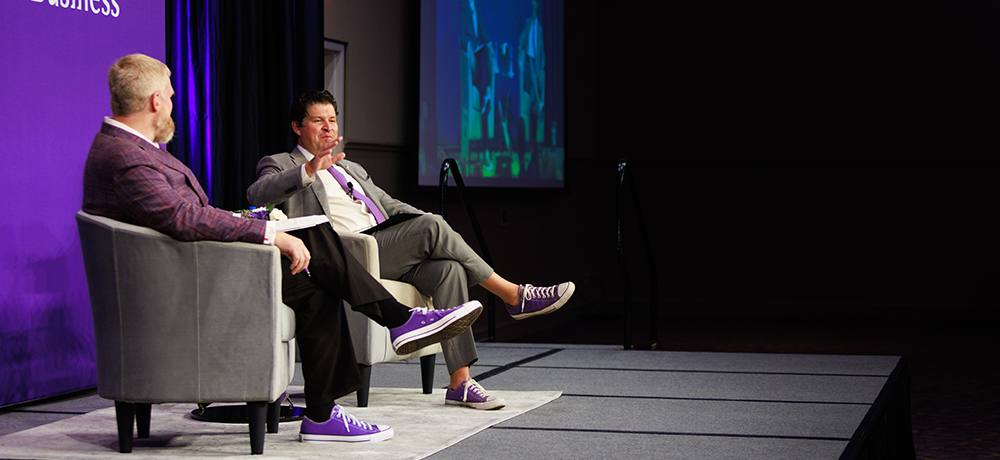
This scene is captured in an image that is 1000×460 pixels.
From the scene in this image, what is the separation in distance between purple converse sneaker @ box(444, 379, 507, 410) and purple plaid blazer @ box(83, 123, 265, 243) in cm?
86

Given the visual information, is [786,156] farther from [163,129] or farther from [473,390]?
[163,129]

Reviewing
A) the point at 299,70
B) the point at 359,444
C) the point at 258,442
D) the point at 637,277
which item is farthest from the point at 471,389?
the point at 637,277

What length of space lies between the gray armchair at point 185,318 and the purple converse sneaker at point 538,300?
3.06 feet

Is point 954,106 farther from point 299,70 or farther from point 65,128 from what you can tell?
point 65,128

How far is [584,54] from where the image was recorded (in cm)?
792

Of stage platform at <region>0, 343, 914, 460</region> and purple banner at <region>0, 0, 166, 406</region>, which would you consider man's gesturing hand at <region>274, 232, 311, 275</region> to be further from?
purple banner at <region>0, 0, 166, 406</region>

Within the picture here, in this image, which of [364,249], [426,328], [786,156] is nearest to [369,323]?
[364,249]

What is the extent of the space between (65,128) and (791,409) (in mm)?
2269

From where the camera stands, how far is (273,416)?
2352mm

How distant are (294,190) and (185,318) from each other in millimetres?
683

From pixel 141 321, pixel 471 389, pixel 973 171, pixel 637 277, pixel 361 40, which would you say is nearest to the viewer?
pixel 141 321

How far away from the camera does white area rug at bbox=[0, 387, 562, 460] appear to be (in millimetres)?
2125

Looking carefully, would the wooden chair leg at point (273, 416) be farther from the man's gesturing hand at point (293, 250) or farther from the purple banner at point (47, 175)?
the purple banner at point (47, 175)

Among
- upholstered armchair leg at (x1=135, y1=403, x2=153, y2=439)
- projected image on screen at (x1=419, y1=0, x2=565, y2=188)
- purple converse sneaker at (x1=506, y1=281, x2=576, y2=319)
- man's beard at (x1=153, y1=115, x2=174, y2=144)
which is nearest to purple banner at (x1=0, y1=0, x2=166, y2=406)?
upholstered armchair leg at (x1=135, y1=403, x2=153, y2=439)
